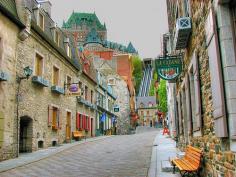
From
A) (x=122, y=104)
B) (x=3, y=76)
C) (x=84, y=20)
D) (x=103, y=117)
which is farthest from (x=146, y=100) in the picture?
(x=3, y=76)

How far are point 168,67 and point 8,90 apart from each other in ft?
22.5

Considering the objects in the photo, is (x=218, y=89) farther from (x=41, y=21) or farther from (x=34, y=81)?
(x=41, y=21)

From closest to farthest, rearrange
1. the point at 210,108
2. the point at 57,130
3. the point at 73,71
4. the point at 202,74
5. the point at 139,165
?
the point at 210,108
the point at 202,74
the point at 139,165
the point at 57,130
the point at 73,71

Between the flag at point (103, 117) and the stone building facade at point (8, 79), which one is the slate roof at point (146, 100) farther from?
the stone building facade at point (8, 79)

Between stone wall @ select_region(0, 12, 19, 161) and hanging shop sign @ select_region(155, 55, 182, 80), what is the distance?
6.31 m

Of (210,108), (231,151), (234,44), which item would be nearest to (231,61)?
(234,44)

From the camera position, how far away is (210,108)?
636 cm

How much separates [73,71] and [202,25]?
59.1 ft

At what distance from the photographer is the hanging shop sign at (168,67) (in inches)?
397

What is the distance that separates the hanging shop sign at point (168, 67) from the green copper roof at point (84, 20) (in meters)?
98.7

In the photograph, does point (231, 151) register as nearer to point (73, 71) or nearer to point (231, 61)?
point (231, 61)

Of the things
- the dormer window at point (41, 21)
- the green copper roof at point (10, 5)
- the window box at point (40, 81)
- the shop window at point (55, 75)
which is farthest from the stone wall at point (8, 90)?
the shop window at point (55, 75)

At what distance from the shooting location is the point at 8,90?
44.7ft

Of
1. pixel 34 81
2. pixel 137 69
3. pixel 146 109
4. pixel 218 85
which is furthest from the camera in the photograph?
pixel 137 69
